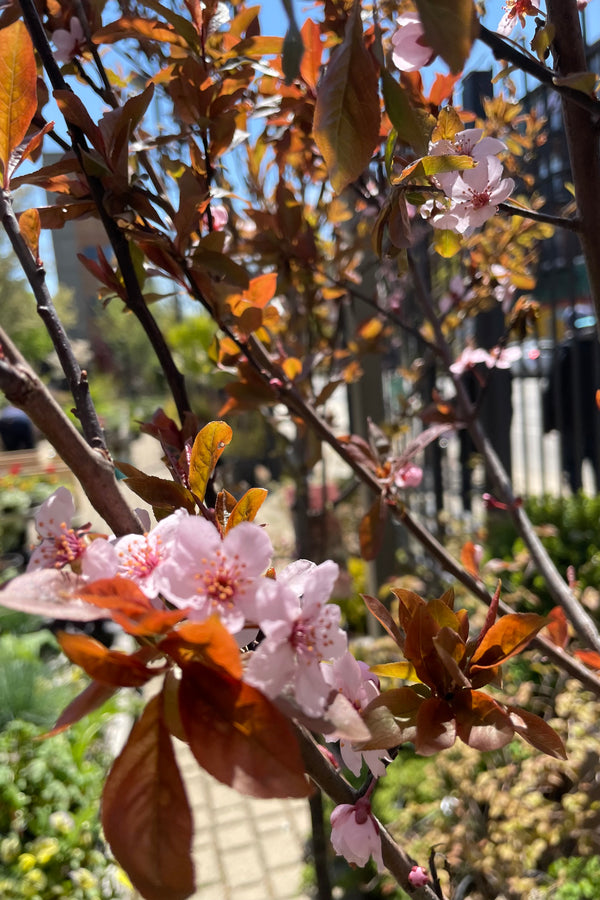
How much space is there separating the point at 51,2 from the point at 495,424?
319 centimetres

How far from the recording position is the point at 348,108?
43cm

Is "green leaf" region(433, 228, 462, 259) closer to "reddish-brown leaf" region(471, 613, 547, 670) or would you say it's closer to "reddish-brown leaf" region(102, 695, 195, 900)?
"reddish-brown leaf" region(471, 613, 547, 670)

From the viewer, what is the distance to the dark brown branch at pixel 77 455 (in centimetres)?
44

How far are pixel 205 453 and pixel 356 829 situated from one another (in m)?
0.33

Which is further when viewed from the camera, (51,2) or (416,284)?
(416,284)

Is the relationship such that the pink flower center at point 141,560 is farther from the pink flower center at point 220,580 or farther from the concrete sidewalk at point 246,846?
the concrete sidewalk at point 246,846

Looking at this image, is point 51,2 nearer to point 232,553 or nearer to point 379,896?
point 232,553

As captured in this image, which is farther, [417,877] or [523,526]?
[523,526]

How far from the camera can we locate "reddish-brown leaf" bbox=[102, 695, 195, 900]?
0.32 meters

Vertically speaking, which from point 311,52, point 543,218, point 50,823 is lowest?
point 50,823

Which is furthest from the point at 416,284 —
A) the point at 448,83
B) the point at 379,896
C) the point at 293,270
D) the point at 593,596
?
the point at 379,896

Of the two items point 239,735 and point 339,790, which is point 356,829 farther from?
point 239,735

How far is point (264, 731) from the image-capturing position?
34 cm

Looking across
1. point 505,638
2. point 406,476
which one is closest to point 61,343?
point 505,638
